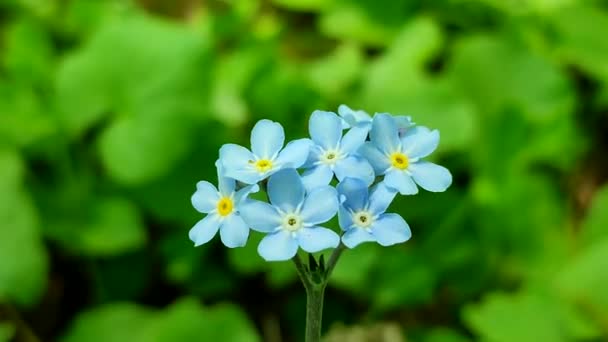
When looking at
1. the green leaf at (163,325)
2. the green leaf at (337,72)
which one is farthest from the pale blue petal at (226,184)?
the green leaf at (337,72)

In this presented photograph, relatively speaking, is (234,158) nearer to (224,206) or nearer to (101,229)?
(224,206)

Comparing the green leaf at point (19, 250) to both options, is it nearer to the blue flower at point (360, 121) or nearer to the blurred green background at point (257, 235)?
the blurred green background at point (257, 235)

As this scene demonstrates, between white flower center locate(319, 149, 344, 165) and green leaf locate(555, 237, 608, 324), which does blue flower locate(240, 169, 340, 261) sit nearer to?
white flower center locate(319, 149, 344, 165)

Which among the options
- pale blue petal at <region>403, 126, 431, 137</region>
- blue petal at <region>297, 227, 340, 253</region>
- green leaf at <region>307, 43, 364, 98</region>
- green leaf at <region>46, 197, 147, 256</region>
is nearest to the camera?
blue petal at <region>297, 227, 340, 253</region>

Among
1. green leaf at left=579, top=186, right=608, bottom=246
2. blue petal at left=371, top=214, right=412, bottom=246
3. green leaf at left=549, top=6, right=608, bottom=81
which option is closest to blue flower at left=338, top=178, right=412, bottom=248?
blue petal at left=371, top=214, right=412, bottom=246

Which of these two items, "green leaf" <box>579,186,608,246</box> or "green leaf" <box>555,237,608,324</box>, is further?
"green leaf" <box>579,186,608,246</box>

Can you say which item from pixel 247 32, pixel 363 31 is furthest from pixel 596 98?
pixel 247 32
